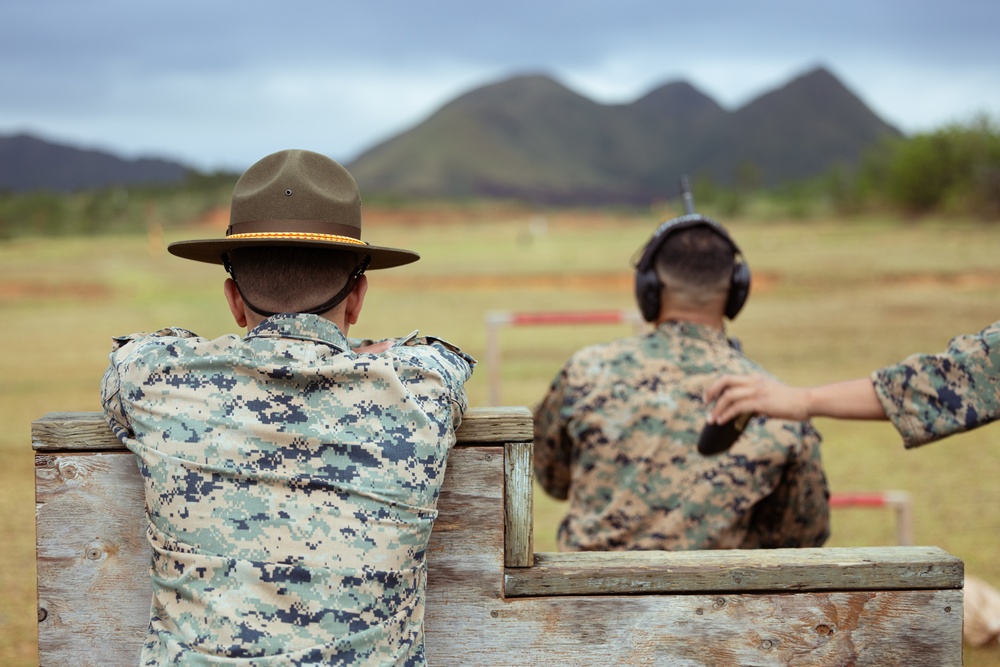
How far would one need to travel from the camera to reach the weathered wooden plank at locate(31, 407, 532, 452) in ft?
6.18

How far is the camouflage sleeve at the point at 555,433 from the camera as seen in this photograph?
3.16m

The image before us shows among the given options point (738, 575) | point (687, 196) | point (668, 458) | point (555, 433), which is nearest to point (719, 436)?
point (738, 575)

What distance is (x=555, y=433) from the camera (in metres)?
3.19

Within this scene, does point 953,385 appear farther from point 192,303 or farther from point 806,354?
point 192,303

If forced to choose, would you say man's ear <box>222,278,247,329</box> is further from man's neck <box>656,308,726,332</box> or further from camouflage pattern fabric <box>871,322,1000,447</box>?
man's neck <box>656,308,726,332</box>

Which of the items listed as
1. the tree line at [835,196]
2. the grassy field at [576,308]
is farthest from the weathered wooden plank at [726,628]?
the tree line at [835,196]

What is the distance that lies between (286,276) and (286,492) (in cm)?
39

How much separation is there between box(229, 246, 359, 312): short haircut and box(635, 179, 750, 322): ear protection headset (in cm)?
157

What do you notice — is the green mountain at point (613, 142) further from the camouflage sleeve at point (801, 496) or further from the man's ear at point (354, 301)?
the man's ear at point (354, 301)

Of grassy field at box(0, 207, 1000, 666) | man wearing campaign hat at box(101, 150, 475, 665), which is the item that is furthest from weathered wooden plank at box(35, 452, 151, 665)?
grassy field at box(0, 207, 1000, 666)

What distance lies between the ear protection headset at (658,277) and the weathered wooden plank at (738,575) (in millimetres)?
1382

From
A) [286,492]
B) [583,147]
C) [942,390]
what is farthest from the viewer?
[583,147]

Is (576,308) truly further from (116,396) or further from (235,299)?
(116,396)

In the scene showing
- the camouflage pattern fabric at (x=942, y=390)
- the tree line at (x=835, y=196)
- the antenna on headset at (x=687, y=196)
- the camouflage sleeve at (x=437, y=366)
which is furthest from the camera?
the tree line at (x=835, y=196)
